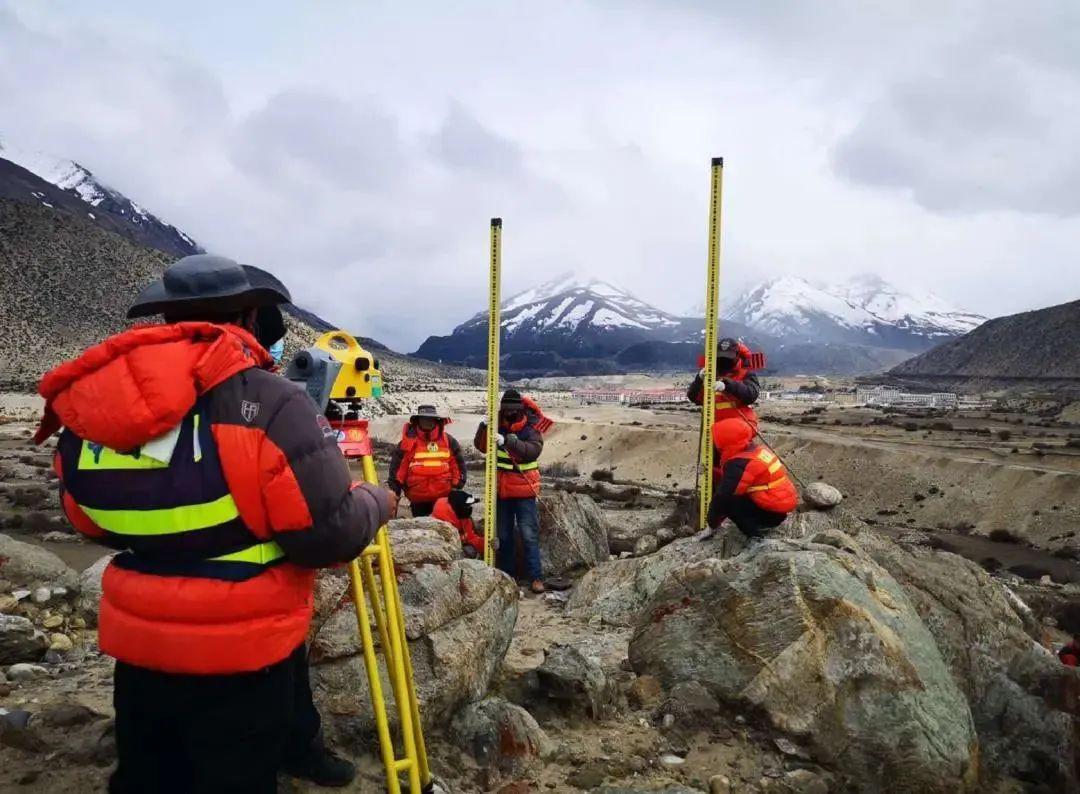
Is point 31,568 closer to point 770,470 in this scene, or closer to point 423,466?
point 423,466

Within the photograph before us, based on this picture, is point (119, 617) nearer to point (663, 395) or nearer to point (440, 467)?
point (440, 467)

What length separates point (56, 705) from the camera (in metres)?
4.18

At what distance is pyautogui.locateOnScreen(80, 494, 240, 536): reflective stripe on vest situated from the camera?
2.07m

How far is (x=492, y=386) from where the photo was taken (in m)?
8.71

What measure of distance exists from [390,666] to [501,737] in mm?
1248

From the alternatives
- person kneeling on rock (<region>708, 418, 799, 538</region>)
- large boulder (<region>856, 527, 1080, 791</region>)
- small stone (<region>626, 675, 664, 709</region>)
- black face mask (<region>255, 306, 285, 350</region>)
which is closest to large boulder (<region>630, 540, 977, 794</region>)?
small stone (<region>626, 675, 664, 709</region>)

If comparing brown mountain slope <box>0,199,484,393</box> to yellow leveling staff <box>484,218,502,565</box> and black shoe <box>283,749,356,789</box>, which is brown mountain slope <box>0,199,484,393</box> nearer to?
yellow leveling staff <box>484,218,502,565</box>

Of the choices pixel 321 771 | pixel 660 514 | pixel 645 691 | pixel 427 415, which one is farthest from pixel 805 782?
pixel 660 514

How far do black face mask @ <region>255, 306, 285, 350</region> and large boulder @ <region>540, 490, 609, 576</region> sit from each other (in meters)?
7.90

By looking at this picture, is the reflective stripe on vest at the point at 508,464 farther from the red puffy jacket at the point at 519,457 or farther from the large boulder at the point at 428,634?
the large boulder at the point at 428,634

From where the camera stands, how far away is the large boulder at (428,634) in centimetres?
408

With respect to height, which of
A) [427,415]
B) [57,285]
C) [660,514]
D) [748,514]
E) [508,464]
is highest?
[57,285]

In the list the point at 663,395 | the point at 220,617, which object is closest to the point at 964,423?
the point at 663,395

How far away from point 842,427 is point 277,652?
45.3m
